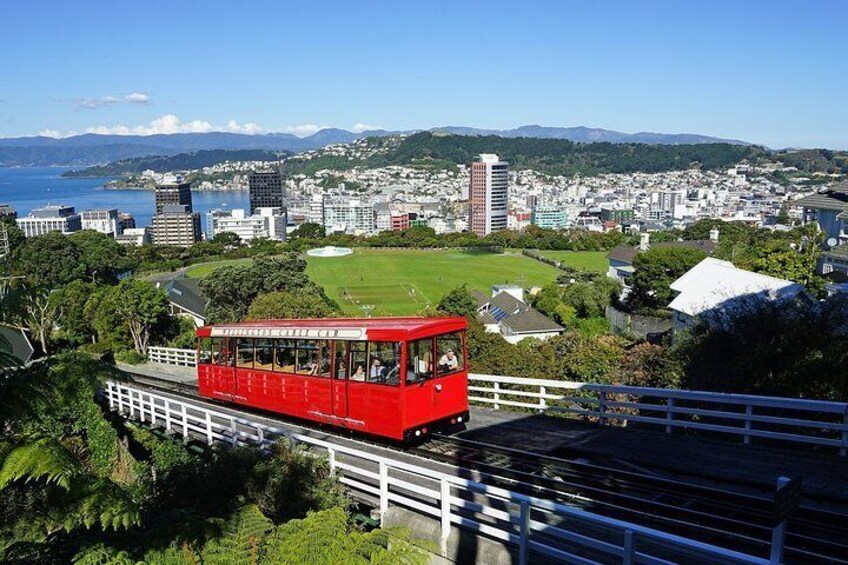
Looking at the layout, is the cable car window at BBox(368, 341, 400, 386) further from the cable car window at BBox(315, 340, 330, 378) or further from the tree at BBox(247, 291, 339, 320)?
the tree at BBox(247, 291, 339, 320)

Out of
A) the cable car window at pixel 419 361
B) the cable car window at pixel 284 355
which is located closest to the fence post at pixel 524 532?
the cable car window at pixel 419 361

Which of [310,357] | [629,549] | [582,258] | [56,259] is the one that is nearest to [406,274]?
[582,258]

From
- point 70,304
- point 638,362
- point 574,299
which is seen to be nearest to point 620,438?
point 638,362

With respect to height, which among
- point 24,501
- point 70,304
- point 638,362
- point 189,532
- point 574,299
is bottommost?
point 574,299

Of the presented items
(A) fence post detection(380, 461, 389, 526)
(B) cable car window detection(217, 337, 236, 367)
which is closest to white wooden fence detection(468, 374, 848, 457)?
(A) fence post detection(380, 461, 389, 526)

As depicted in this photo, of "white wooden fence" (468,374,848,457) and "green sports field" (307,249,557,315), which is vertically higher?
"white wooden fence" (468,374,848,457)

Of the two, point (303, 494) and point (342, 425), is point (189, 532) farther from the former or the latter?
point (342, 425)

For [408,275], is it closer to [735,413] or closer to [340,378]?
[340,378]
